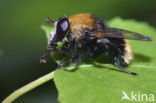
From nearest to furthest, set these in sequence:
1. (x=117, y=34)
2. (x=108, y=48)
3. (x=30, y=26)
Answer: (x=117, y=34) < (x=108, y=48) < (x=30, y=26)

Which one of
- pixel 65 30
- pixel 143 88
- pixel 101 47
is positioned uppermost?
pixel 65 30

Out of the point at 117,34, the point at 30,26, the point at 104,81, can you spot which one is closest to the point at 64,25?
the point at 117,34

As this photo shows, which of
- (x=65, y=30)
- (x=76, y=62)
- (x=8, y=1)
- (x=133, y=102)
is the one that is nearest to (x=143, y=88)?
(x=133, y=102)

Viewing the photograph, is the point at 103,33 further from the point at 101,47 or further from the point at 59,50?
the point at 59,50

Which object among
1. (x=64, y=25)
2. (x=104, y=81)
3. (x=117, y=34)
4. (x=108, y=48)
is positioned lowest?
(x=104, y=81)

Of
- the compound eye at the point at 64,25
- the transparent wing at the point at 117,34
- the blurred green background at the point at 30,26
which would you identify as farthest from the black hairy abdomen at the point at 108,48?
the blurred green background at the point at 30,26

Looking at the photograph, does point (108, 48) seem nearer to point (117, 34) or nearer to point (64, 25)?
point (117, 34)
